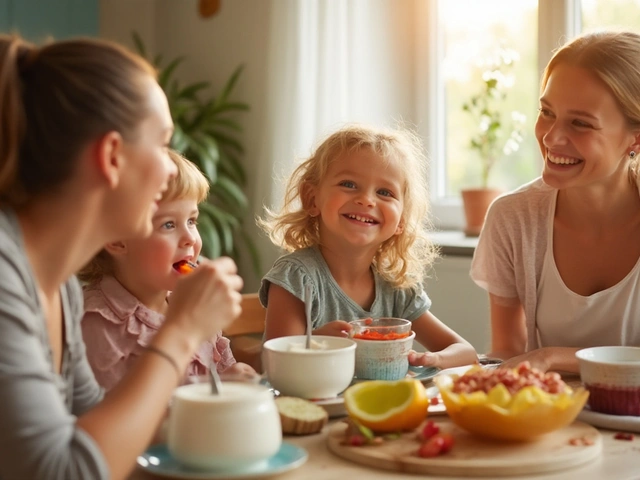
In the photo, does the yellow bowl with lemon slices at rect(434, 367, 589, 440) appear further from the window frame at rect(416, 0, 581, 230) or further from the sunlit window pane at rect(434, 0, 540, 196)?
the window frame at rect(416, 0, 581, 230)

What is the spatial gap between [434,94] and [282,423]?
255 cm

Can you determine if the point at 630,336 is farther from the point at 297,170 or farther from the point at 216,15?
the point at 216,15

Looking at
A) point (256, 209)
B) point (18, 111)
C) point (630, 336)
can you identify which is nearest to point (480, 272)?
point (630, 336)

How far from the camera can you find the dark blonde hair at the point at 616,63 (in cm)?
185

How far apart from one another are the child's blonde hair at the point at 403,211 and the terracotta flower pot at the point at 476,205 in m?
1.11

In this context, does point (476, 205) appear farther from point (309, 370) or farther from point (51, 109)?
point (51, 109)

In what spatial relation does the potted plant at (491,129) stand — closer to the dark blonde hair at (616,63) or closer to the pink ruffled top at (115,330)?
the dark blonde hair at (616,63)

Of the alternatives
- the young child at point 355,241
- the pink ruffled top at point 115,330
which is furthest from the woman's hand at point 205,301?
the young child at point 355,241

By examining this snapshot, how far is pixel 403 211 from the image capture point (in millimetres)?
2059

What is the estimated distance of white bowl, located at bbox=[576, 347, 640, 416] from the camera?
130 cm

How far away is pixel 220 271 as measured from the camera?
1.14 metres

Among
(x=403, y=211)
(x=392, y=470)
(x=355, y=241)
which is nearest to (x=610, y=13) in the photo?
(x=403, y=211)

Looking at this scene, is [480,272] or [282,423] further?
[480,272]

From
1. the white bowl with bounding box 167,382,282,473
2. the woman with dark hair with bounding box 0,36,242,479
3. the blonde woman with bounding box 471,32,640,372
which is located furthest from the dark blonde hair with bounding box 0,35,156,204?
the blonde woman with bounding box 471,32,640,372
